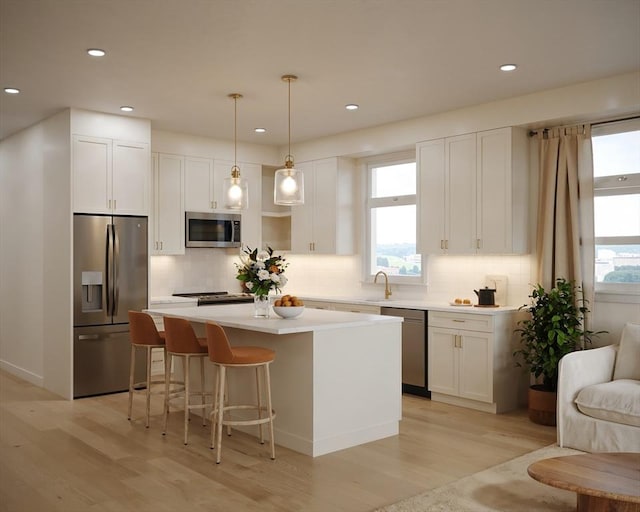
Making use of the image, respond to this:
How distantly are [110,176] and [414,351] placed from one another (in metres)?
3.57

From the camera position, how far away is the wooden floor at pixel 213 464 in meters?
3.53

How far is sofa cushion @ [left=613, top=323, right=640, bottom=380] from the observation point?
4.70 metres

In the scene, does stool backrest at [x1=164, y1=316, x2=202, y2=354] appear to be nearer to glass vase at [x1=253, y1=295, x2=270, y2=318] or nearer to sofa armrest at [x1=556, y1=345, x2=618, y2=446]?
glass vase at [x1=253, y1=295, x2=270, y2=318]

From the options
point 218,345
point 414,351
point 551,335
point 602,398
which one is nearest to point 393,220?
point 414,351

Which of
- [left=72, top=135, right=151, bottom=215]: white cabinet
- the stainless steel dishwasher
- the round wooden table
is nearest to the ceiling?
[left=72, top=135, right=151, bottom=215]: white cabinet

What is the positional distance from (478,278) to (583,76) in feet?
7.30

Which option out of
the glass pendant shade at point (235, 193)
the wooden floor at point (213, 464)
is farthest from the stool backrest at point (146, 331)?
the glass pendant shade at point (235, 193)

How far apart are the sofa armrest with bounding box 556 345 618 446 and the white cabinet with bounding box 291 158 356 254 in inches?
136

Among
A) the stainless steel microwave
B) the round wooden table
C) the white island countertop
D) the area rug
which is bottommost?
the area rug

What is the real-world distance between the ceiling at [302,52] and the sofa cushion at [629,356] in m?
2.07

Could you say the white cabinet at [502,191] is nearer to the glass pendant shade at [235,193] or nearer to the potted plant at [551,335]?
the potted plant at [551,335]

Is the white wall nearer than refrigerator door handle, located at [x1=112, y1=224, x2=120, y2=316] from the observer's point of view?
Yes

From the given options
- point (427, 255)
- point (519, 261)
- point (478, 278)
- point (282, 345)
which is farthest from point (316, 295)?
point (282, 345)

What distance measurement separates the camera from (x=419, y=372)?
20.2 ft
